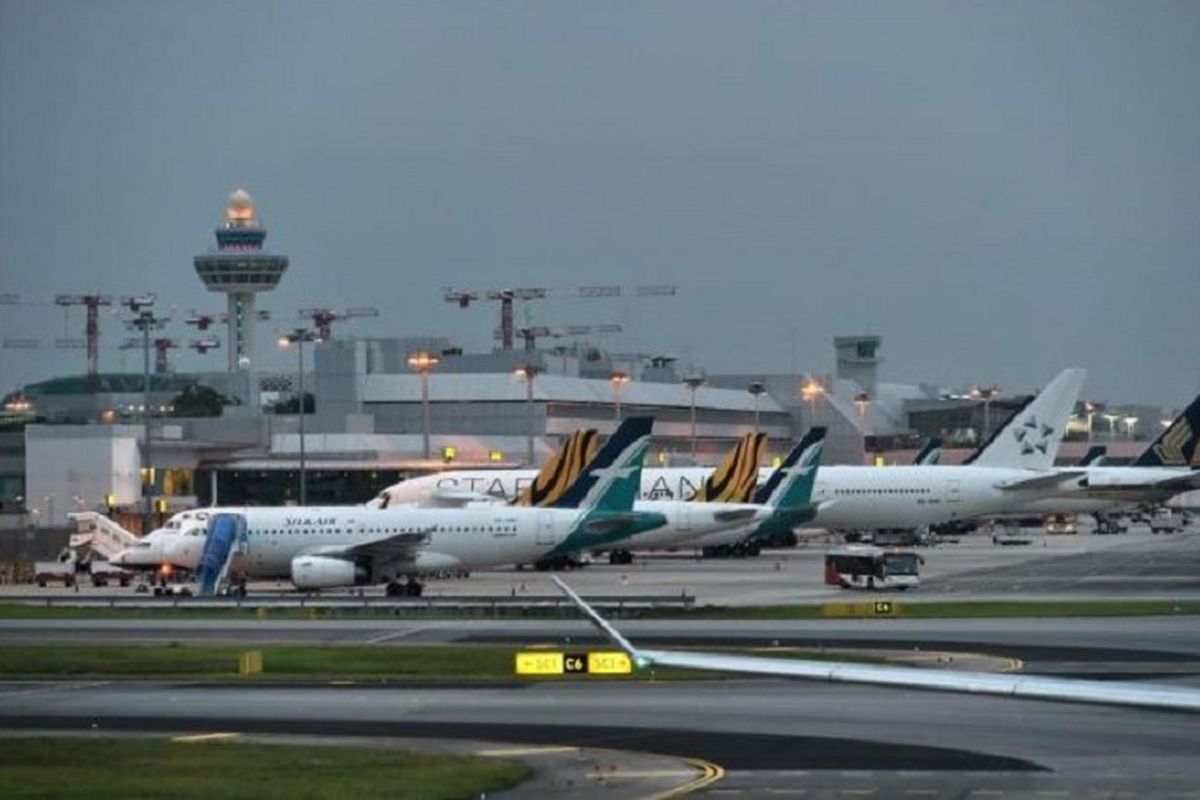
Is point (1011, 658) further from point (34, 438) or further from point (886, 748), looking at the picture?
point (34, 438)

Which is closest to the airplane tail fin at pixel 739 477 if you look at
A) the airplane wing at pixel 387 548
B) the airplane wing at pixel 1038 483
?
the airplane wing at pixel 1038 483

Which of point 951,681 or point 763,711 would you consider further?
point 763,711

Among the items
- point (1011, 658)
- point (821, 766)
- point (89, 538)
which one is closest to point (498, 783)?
point (821, 766)

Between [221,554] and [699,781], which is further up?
[221,554]

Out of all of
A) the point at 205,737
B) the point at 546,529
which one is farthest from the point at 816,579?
the point at 205,737

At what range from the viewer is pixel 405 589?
108 meters

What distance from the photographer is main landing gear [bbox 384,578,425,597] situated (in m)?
107

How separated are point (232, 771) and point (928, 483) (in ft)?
404

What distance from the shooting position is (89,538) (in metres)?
135

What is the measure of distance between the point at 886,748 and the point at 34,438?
456 feet

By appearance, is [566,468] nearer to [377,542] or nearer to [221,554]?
[377,542]

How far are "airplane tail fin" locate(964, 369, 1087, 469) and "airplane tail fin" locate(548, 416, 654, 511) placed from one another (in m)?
51.8

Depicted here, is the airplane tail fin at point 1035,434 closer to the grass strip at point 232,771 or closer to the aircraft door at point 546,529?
the aircraft door at point 546,529

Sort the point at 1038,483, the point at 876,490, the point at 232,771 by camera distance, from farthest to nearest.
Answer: the point at 876,490
the point at 1038,483
the point at 232,771
